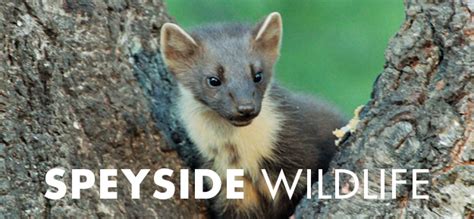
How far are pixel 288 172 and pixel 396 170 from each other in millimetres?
1328

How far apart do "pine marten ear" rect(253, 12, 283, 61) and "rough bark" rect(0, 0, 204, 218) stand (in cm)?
68

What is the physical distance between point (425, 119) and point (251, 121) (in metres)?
1.27

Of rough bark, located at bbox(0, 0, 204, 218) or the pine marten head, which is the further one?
the pine marten head

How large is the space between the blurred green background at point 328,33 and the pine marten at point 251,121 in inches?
118

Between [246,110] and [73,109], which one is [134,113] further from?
[246,110]

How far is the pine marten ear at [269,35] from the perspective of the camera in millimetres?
6078

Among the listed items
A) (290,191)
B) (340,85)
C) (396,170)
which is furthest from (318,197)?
(340,85)

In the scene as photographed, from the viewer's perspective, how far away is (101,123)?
209 inches

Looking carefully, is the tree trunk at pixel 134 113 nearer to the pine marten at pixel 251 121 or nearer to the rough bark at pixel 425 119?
the rough bark at pixel 425 119

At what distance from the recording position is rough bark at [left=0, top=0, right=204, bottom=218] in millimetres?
4926

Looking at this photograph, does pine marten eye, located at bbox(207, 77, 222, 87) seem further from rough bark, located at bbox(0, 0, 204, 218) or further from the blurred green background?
the blurred green background

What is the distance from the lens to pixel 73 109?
520 cm

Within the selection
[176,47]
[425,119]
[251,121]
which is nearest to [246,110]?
[251,121]

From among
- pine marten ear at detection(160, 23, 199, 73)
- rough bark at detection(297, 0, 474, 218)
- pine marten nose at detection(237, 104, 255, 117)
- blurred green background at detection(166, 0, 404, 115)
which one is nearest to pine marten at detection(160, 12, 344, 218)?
pine marten ear at detection(160, 23, 199, 73)
